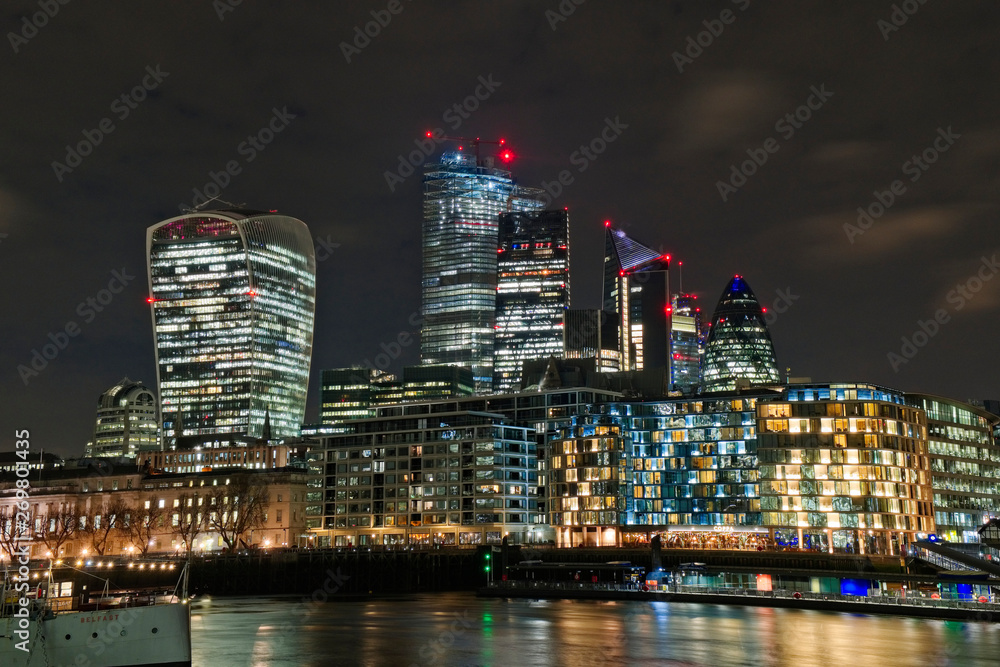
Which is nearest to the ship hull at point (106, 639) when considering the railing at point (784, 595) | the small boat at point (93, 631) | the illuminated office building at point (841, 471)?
the small boat at point (93, 631)

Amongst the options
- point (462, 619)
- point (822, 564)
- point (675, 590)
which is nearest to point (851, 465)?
point (822, 564)

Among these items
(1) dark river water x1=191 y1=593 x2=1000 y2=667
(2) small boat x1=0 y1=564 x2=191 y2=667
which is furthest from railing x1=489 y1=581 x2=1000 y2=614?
(2) small boat x1=0 y1=564 x2=191 y2=667

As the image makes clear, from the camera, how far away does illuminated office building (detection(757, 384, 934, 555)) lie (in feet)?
582

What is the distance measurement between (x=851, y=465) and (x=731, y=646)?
103 meters

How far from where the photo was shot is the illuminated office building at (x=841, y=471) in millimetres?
177500

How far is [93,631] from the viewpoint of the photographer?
66.6 metres

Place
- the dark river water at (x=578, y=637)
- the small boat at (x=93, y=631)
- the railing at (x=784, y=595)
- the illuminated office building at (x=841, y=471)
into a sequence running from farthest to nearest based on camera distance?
1. the illuminated office building at (x=841, y=471)
2. the railing at (x=784, y=595)
3. the dark river water at (x=578, y=637)
4. the small boat at (x=93, y=631)

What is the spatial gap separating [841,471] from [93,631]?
466 ft

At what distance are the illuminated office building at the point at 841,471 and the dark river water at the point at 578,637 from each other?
6114 cm

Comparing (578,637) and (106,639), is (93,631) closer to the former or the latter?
(106,639)

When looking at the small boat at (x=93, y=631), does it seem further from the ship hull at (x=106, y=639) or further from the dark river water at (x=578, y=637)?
the dark river water at (x=578, y=637)

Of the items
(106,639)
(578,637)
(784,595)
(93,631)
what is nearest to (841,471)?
(784,595)

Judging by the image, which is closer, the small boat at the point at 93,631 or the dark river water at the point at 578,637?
the small boat at the point at 93,631

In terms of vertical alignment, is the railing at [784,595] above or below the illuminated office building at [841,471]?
below
